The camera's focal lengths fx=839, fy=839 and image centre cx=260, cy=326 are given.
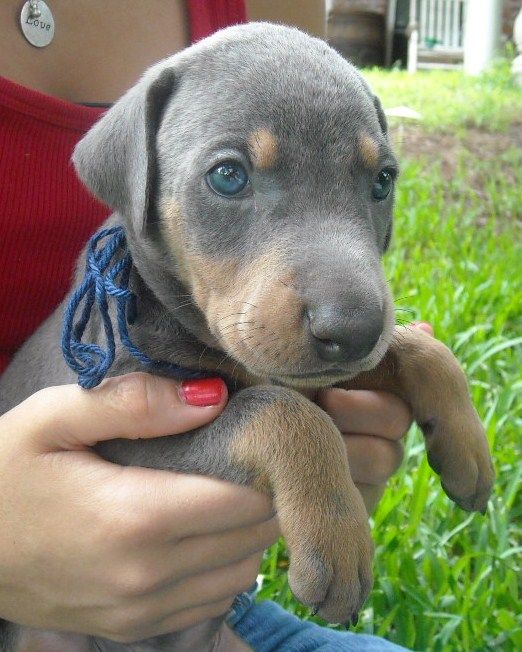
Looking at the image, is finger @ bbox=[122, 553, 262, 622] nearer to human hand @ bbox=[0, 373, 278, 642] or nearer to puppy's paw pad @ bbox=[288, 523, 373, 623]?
human hand @ bbox=[0, 373, 278, 642]

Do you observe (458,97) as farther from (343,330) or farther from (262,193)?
(343,330)

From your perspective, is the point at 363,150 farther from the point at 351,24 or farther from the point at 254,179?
the point at 351,24

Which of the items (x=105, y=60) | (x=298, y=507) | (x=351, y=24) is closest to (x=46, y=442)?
(x=298, y=507)

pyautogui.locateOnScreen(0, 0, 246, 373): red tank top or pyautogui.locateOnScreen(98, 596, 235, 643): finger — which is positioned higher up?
pyautogui.locateOnScreen(0, 0, 246, 373): red tank top

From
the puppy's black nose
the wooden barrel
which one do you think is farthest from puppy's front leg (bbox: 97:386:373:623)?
the wooden barrel

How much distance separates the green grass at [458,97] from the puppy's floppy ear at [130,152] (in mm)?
7546

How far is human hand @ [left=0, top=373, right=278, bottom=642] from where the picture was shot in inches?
78.2

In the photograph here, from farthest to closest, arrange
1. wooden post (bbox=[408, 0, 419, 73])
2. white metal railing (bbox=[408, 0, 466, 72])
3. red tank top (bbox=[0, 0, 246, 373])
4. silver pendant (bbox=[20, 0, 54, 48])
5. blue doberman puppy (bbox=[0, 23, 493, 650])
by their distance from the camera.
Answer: white metal railing (bbox=[408, 0, 466, 72]), wooden post (bbox=[408, 0, 419, 73]), silver pendant (bbox=[20, 0, 54, 48]), red tank top (bbox=[0, 0, 246, 373]), blue doberman puppy (bbox=[0, 23, 493, 650])

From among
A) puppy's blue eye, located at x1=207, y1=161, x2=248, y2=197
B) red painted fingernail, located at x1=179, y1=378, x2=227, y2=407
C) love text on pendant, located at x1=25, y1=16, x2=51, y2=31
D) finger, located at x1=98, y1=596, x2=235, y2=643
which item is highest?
love text on pendant, located at x1=25, y1=16, x2=51, y2=31

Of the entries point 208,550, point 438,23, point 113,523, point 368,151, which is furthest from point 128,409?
point 438,23

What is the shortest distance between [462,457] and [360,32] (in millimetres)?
17628

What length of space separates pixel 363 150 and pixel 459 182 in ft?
19.8

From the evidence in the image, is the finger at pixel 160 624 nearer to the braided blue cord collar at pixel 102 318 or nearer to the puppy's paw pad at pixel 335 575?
the puppy's paw pad at pixel 335 575

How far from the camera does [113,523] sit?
2020mm
